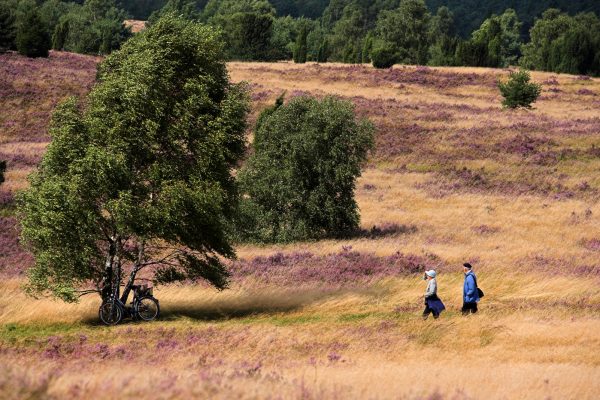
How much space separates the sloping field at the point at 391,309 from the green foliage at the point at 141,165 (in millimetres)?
2329

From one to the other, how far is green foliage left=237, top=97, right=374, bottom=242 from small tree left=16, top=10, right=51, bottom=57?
201 feet

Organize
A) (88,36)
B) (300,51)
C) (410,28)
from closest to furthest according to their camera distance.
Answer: (88,36) → (300,51) → (410,28)

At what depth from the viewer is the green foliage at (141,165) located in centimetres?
2430

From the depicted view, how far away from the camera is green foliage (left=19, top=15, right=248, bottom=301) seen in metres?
24.3

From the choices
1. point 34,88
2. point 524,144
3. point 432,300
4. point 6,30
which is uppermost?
point 6,30

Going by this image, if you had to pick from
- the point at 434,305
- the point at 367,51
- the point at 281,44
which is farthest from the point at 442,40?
the point at 434,305

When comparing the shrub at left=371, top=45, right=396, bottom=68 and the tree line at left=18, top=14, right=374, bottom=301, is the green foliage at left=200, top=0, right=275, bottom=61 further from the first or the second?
the tree line at left=18, top=14, right=374, bottom=301

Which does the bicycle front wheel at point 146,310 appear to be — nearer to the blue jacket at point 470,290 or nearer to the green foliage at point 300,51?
the blue jacket at point 470,290

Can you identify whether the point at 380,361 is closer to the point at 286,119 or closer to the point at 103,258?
the point at 103,258

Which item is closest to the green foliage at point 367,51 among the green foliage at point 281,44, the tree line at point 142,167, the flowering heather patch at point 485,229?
the green foliage at point 281,44

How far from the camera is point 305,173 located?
4134 centimetres

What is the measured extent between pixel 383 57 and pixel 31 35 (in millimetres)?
45294

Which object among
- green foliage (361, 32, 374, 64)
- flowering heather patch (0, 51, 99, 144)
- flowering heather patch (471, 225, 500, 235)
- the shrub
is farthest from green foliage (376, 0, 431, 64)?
flowering heather patch (471, 225, 500, 235)

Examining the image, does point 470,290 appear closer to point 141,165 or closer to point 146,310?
point 146,310
